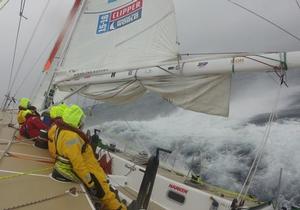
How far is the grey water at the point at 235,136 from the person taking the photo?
24.0ft

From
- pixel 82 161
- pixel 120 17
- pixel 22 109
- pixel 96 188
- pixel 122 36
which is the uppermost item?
pixel 120 17

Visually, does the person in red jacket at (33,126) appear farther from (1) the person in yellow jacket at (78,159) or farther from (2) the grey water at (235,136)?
(1) the person in yellow jacket at (78,159)

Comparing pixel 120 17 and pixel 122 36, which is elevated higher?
pixel 120 17

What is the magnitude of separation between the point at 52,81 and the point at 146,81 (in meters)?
2.29

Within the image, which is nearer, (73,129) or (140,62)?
(73,129)

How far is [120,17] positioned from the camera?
16.1ft

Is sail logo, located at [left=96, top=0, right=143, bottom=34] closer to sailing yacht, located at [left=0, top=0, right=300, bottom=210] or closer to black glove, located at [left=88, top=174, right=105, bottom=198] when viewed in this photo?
sailing yacht, located at [left=0, top=0, right=300, bottom=210]

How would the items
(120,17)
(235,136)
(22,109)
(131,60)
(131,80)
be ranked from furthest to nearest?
(235,136) → (22,109) → (120,17) → (131,60) → (131,80)

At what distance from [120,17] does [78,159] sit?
A: 2836 mm

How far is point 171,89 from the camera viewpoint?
3.81 m

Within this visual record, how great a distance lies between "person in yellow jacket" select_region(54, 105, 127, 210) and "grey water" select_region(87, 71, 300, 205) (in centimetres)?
320

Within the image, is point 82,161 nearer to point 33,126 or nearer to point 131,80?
point 131,80

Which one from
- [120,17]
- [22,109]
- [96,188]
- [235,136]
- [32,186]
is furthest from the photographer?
[235,136]

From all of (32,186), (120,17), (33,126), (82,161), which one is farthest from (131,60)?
(32,186)
